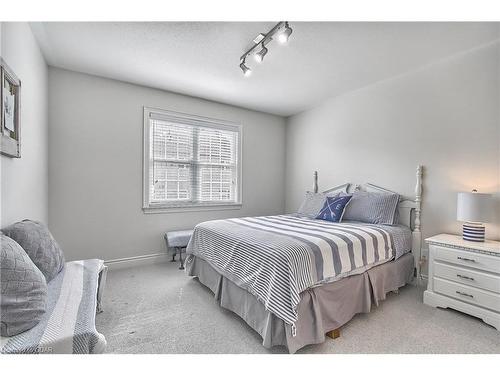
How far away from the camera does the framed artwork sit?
1.49 meters

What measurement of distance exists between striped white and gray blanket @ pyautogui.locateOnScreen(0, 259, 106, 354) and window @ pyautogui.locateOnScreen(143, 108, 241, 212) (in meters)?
1.94

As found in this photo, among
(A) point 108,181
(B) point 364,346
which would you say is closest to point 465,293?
(B) point 364,346

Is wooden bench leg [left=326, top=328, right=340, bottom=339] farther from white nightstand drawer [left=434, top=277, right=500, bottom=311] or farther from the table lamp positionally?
the table lamp

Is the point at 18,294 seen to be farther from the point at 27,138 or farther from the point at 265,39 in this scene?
the point at 265,39

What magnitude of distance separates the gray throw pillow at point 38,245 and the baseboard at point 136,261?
4.73 ft

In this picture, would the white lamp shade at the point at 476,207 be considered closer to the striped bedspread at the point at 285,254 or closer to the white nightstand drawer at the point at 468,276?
the white nightstand drawer at the point at 468,276

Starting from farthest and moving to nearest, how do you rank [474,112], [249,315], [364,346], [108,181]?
[108,181] → [474,112] → [249,315] → [364,346]

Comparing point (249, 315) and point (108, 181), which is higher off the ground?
point (108, 181)

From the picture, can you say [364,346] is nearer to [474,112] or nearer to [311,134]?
[474,112]

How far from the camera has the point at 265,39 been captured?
2.09 metres

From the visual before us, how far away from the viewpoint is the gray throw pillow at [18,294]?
1062mm

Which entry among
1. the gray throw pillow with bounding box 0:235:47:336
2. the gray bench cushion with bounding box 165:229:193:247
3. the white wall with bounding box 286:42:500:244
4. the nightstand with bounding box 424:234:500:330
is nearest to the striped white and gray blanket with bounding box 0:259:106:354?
the gray throw pillow with bounding box 0:235:47:336
